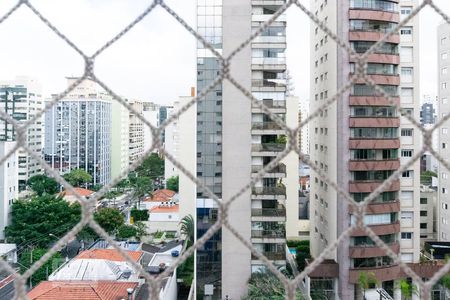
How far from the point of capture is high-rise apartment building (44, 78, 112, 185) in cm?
1261

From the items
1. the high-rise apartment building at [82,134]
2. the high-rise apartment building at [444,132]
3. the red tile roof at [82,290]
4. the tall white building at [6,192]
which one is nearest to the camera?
the red tile roof at [82,290]

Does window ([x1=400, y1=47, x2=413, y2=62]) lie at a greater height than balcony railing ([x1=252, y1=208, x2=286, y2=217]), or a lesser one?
greater

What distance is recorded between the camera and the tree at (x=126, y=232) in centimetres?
728

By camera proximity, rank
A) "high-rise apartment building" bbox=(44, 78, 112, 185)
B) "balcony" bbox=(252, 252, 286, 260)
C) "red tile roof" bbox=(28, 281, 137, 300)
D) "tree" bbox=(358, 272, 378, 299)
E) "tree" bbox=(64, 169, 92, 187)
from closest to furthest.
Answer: "red tile roof" bbox=(28, 281, 137, 300), "balcony" bbox=(252, 252, 286, 260), "tree" bbox=(358, 272, 378, 299), "tree" bbox=(64, 169, 92, 187), "high-rise apartment building" bbox=(44, 78, 112, 185)

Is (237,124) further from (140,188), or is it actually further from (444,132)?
(140,188)

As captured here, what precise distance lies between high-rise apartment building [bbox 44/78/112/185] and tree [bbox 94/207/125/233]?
5364 mm

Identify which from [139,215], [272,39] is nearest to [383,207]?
[272,39]

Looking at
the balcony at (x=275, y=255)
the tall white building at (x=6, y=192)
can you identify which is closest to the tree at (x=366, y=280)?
the balcony at (x=275, y=255)

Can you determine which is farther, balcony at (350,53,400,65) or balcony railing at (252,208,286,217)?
balcony at (350,53,400,65)

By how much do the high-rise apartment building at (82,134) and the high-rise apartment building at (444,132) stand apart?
8.52 meters

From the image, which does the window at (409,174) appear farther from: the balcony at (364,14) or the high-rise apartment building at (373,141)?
the balcony at (364,14)

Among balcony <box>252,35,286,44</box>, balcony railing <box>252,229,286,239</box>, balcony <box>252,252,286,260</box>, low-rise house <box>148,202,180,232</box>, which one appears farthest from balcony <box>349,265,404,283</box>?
low-rise house <box>148,202,180,232</box>

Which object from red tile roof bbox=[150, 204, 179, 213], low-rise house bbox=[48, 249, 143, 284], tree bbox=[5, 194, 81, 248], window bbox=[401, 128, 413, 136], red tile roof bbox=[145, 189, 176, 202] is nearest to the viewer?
low-rise house bbox=[48, 249, 143, 284]

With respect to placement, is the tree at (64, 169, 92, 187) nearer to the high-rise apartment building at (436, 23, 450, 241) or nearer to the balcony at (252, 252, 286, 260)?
the balcony at (252, 252, 286, 260)
